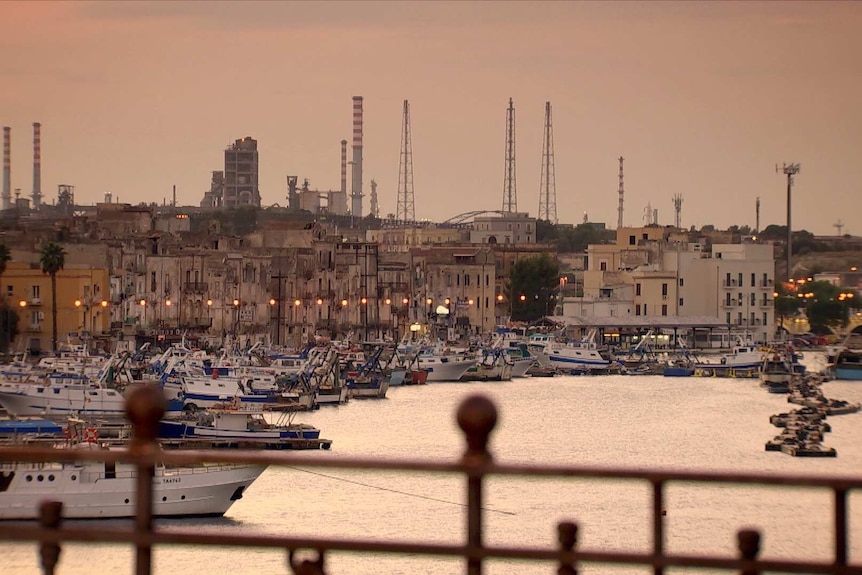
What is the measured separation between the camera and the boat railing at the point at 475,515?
14.3 feet

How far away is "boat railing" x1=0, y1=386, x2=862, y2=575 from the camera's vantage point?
4.34 meters

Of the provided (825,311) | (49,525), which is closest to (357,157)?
(825,311)

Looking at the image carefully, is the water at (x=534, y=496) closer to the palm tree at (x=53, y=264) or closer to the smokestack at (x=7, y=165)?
the palm tree at (x=53, y=264)

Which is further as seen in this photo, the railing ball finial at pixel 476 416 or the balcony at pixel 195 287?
the balcony at pixel 195 287

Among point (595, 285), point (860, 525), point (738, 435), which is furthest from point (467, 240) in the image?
point (860, 525)

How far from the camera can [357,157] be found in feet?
584

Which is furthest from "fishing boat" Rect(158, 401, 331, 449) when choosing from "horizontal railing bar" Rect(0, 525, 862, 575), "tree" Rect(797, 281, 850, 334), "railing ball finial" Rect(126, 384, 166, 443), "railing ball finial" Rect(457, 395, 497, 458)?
"tree" Rect(797, 281, 850, 334)

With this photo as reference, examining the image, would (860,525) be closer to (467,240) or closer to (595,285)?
(595,285)

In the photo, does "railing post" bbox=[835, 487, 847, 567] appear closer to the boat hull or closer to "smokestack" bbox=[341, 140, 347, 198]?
the boat hull

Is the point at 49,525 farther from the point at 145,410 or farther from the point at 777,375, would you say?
the point at 777,375

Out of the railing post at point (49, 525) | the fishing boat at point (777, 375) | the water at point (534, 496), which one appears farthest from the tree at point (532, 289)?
the railing post at point (49, 525)

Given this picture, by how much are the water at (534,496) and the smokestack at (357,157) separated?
11055 centimetres

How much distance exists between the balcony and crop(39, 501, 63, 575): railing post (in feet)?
269

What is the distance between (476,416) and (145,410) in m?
0.83
